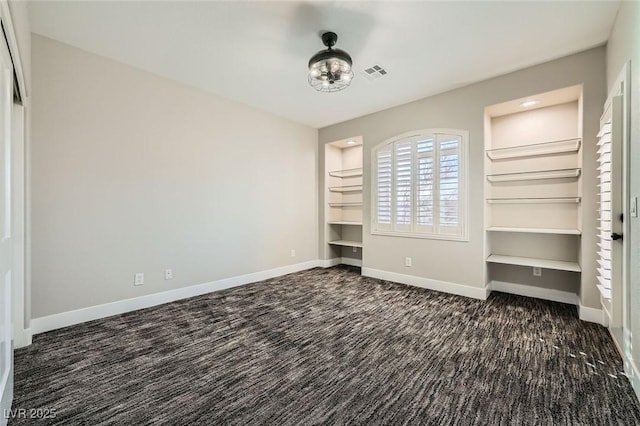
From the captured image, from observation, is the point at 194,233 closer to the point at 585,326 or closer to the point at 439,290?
the point at 439,290

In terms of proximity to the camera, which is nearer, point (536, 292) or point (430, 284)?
point (536, 292)

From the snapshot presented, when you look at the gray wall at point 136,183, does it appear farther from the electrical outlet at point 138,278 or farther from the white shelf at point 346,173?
the white shelf at point 346,173

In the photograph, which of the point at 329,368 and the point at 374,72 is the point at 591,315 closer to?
the point at 329,368

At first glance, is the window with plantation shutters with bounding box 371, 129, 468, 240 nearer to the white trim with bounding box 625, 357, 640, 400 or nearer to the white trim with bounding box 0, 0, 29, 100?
the white trim with bounding box 625, 357, 640, 400

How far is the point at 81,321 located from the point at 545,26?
530 centimetres

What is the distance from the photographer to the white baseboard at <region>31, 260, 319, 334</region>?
8.83 feet

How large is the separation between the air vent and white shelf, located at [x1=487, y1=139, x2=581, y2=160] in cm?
176

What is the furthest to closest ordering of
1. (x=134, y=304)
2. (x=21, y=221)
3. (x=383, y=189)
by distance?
(x=383, y=189) → (x=134, y=304) → (x=21, y=221)

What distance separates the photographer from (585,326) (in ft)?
9.19

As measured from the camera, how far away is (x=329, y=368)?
208 centimetres

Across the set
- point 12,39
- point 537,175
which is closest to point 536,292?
point 537,175

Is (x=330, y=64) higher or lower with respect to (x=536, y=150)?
higher

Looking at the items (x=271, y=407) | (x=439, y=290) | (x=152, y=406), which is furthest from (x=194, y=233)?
(x=439, y=290)

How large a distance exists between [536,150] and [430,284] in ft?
7.41
